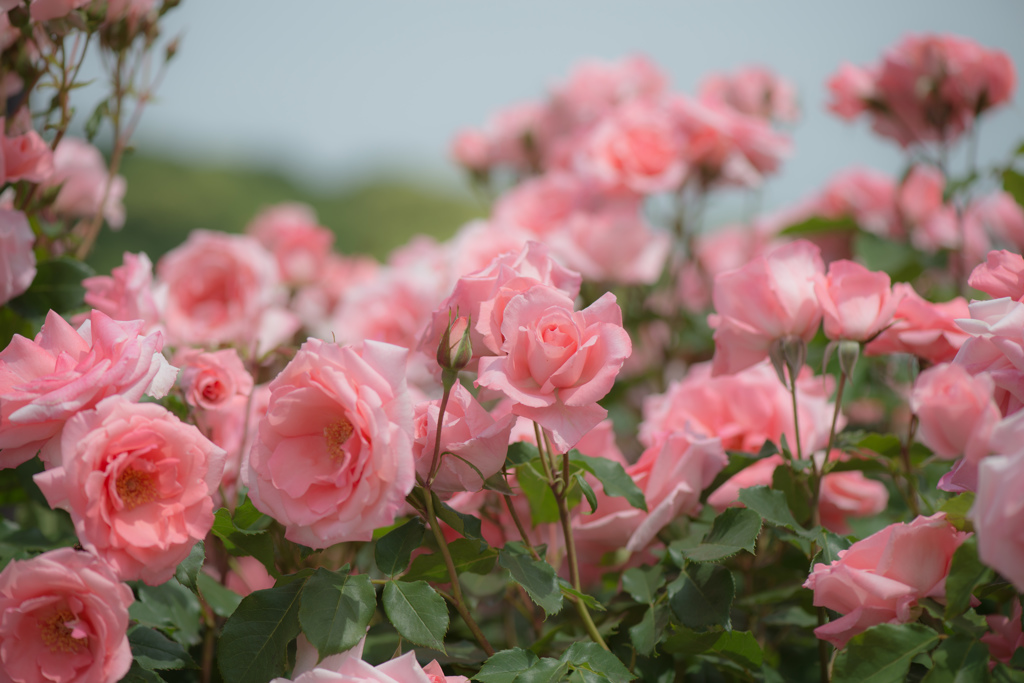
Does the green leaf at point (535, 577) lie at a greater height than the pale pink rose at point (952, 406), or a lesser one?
lesser

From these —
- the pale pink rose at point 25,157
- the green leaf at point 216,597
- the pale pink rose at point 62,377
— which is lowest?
the green leaf at point 216,597

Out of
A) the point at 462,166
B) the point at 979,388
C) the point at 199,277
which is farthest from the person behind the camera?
the point at 462,166

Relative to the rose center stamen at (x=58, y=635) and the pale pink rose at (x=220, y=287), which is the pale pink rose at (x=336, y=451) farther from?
the pale pink rose at (x=220, y=287)

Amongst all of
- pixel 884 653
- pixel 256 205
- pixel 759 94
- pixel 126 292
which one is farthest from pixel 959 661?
pixel 256 205

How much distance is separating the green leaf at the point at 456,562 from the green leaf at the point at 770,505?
0.68 ft

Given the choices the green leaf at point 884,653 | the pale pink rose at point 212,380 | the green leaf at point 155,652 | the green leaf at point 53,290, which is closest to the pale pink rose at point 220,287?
the green leaf at point 53,290

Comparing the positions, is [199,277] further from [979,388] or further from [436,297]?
[979,388]

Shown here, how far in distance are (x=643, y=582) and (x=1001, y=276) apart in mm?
361

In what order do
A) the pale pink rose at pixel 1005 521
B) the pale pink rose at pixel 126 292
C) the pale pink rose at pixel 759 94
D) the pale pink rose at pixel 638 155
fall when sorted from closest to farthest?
the pale pink rose at pixel 1005 521, the pale pink rose at pixel 126 292, the pale pink rose at pixel 638 155, the pale pink rose at pixel 759 94

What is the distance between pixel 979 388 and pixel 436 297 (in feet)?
2.65

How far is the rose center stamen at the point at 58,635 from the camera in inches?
17.8

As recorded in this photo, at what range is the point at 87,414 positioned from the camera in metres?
0.44

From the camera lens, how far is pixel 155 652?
0.55 metres

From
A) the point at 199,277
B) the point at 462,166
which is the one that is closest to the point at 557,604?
the point at 199,277
